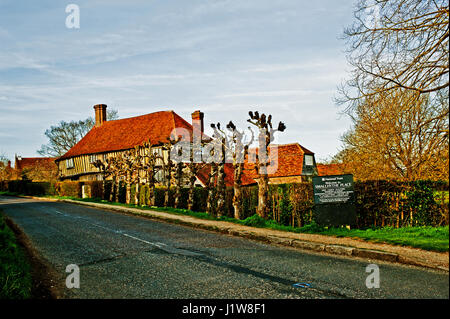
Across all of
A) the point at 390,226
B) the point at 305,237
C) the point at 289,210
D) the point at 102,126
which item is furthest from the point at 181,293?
the point at 102,126

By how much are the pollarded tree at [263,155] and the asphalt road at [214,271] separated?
419cm

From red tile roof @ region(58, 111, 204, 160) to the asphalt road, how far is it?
101 feet

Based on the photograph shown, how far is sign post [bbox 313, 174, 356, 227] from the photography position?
12.5 meters

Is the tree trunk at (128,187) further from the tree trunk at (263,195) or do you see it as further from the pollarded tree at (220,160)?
the tree trunk at (263,195)

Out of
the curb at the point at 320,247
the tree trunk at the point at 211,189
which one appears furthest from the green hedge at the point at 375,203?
the tree trunk at the point at 211,189

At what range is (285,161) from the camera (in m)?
41.9

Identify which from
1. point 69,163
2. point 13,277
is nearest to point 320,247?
point 13,277

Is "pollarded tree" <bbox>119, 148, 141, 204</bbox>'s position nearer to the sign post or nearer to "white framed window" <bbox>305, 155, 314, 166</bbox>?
"white framed window" <bbox>305, 155, 314, 166</bbox>

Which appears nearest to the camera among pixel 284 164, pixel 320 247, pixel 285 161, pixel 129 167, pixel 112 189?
pixel 320 247

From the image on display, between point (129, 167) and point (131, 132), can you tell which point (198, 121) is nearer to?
point (131, 132)

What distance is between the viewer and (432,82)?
9797mm

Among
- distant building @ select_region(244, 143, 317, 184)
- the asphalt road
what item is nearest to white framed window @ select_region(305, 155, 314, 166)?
distant building @ select_region(244, 143, 317, 184)

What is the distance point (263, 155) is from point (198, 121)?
93.4ft

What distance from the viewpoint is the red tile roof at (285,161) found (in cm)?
4041
